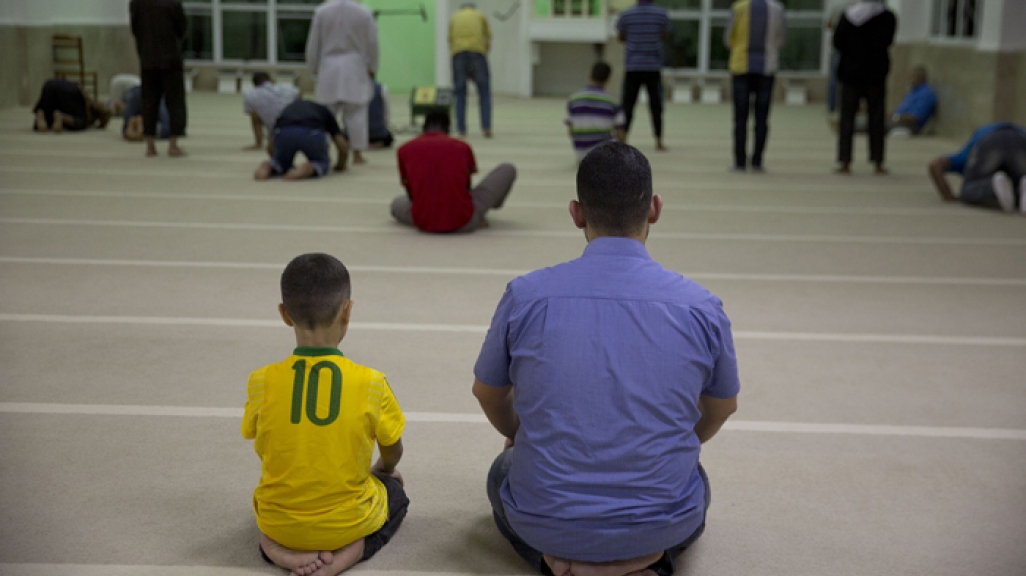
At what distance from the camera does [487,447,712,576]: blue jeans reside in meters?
2.54

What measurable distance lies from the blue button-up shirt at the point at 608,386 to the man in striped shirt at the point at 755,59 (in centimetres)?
811

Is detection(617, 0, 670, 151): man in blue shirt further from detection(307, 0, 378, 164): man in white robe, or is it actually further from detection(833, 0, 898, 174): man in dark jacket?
detection(307, 0, 378, 164): man in white robe

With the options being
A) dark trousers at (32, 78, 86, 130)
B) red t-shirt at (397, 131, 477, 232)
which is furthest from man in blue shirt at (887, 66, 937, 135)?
dark trousers at (32, 78, 86, 130)

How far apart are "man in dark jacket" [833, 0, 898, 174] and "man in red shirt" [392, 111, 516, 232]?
4407 mm

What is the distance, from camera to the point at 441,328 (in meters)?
4.78

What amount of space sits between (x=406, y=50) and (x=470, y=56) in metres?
10.7

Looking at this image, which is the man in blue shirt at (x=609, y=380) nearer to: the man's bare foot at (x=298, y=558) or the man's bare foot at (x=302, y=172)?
the man's bare foot at (x=298, y=558)

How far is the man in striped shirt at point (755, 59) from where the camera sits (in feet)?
33.0

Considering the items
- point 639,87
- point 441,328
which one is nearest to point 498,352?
point 441,328

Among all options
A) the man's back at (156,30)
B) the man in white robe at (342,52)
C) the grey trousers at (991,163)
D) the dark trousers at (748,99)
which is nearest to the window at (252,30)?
the man's back at (156,30)

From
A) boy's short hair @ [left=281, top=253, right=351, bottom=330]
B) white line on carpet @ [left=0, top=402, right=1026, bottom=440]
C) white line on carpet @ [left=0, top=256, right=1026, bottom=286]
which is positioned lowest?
white line on carpet @ [left=0, top=402, right=1026, bottom=440]

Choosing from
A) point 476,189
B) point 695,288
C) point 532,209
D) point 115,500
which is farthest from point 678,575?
point 532,209

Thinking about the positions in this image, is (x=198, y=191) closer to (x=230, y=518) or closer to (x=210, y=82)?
(x=230, y=518)

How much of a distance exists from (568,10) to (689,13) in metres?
2.59
